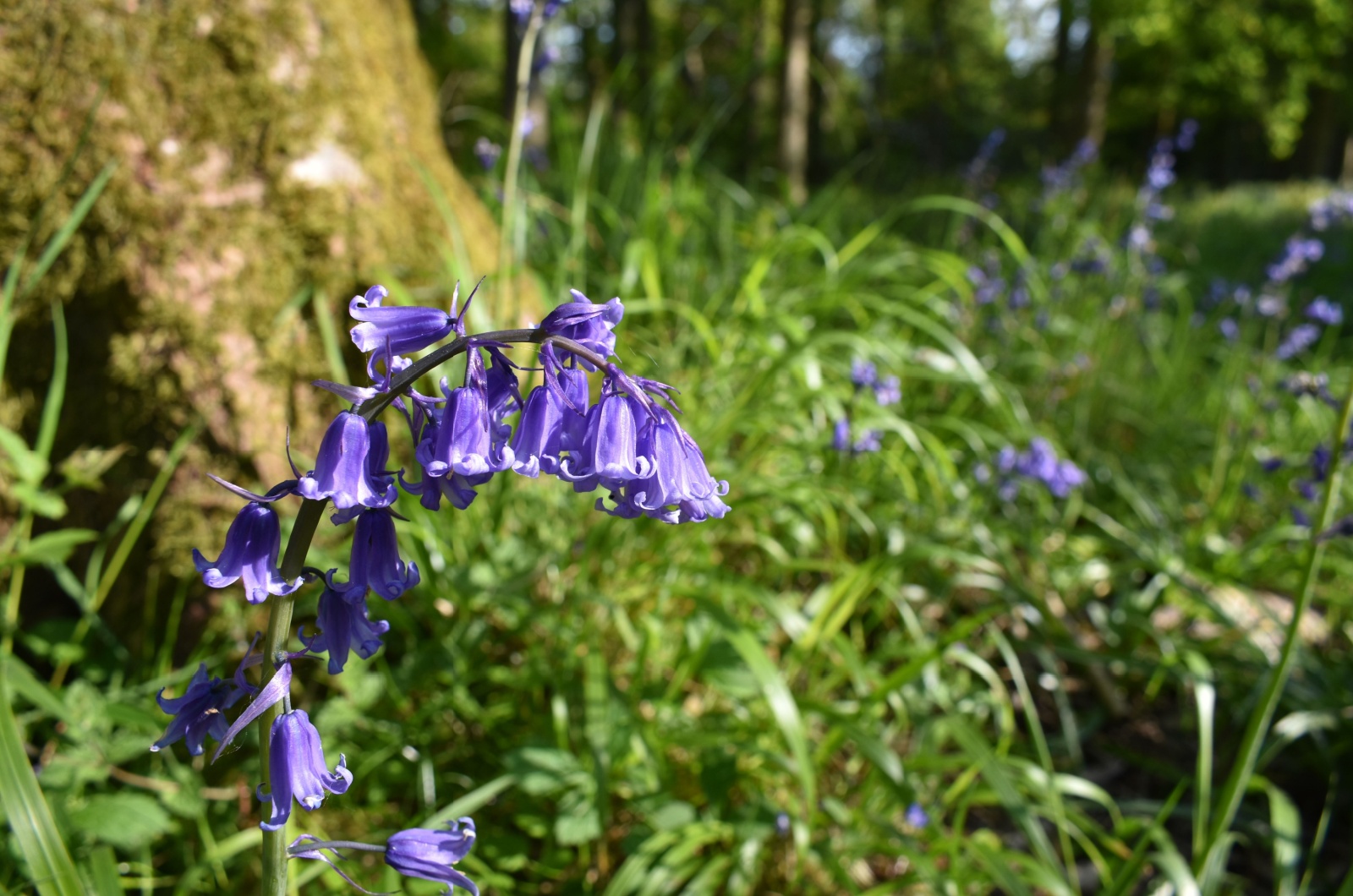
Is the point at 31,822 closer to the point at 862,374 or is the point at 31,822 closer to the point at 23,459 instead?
the point at 23,459

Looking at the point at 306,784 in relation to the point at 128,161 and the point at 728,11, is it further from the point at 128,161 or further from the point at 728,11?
the point at 728,11

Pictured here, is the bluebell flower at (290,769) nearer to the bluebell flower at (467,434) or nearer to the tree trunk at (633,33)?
the bluebell flower at (467,434)

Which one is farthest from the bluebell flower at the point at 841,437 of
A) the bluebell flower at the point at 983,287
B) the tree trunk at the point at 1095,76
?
the tree trunk at the point at 1095,76

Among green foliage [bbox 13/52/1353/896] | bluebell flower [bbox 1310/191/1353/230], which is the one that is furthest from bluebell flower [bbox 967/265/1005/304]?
bluebell flower [bbox 1310/191/1353/230]

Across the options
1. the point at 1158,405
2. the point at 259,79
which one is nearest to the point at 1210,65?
the point at 1158,405

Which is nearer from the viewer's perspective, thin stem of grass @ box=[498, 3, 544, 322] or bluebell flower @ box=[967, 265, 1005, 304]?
thin stem of grass @ box=[498, 3, 544, 322]

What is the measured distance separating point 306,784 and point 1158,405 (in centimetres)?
463

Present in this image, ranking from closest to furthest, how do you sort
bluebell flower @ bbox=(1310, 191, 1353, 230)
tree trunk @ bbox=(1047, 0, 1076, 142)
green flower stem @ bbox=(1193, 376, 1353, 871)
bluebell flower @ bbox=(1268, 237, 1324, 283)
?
green flower stem @ bbox=(1193, 376, 1353, 871) < bluebell flower @ bbox=(1310, 191, 1353, 230) < bluebell flower @ bbox=(1268, 237, 1324, 283) < tree trunk @ bbox=(1047, 0, 1076, 142)

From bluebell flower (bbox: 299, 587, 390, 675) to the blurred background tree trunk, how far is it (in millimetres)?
1452

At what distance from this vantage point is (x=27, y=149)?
7.45 feet

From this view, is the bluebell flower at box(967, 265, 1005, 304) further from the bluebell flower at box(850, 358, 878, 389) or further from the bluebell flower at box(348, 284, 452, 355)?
the bluebell flower at box(348, 284, 452, 355)

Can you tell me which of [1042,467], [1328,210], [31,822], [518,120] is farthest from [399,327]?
[1328,210]

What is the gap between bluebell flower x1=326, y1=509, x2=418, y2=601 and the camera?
2.92 ft

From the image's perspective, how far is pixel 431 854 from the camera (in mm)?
906
